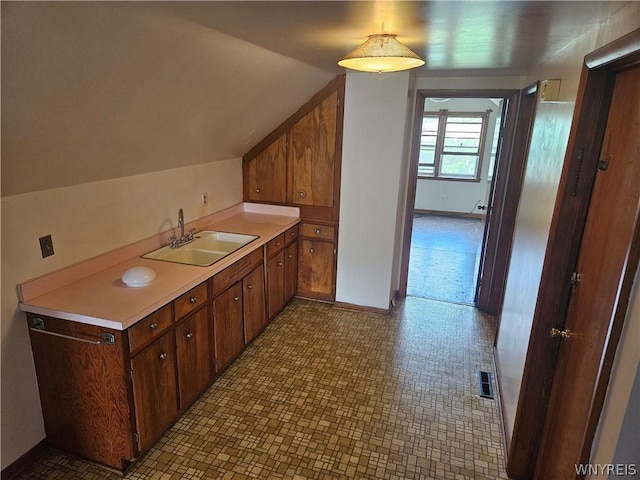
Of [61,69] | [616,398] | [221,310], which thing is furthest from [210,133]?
[616,398]

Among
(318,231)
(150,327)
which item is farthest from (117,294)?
(318,231)

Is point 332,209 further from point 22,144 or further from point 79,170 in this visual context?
point 22,144

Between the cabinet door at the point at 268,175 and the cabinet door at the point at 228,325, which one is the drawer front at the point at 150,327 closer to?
the cabinet door at the point at 228,325

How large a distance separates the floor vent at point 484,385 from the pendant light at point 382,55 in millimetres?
2190

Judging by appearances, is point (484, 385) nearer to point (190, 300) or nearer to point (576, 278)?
point (576, 278)

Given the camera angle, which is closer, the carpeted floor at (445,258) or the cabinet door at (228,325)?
the cabinet door at (228,325)

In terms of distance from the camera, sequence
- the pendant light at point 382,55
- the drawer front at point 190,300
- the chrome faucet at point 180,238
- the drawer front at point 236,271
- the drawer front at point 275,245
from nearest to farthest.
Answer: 1. the pendant light at point 382,55
2. the drawer front at point 190,300
3. the drawer front at point 236,271
4. the chrome faucet at point 180,238
5. the drawer front at point 275,245

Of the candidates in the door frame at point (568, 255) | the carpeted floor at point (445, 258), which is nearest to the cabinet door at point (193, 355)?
the door frame at point (568, 255)

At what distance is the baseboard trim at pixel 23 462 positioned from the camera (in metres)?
2.00

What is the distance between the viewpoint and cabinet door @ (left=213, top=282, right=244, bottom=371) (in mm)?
2707

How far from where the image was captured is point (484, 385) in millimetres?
2885

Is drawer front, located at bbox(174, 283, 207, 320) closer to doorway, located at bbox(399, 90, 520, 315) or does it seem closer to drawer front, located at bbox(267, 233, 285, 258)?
drawer front, located at bbox(267, 233, 285, 258)

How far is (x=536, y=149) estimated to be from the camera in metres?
2.55

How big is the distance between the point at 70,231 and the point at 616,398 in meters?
2.45
